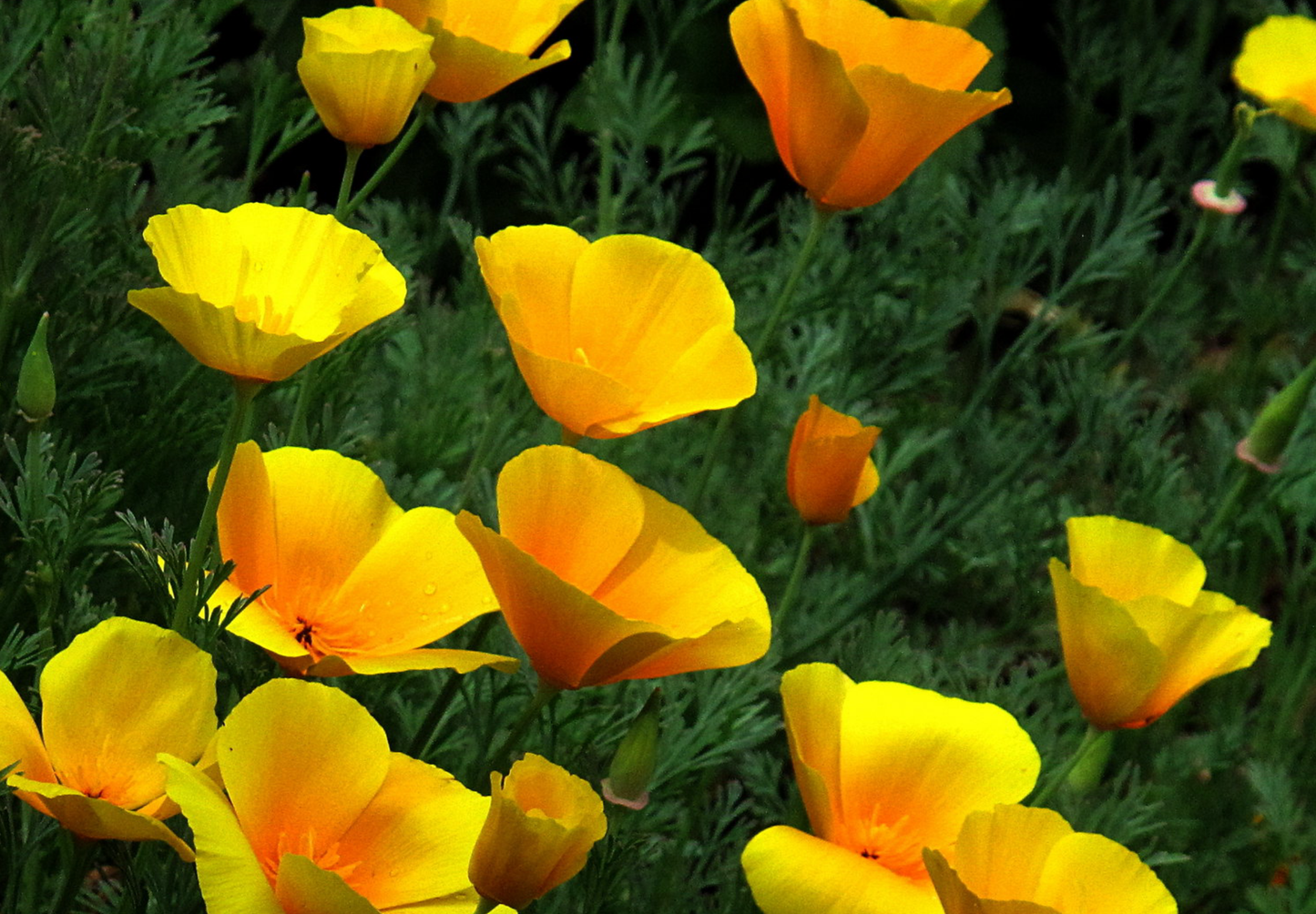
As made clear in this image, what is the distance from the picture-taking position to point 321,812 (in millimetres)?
713

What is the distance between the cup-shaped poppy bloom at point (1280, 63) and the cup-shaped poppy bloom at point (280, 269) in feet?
4.06

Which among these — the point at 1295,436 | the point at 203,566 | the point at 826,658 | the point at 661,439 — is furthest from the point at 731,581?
the point at 1295,436

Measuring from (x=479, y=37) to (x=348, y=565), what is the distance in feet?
1.24

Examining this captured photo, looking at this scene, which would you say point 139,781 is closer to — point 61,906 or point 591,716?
point 61,906

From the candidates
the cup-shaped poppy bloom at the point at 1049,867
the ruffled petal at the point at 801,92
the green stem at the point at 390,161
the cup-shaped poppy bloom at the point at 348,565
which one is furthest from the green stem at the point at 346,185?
the cup-shaped poppy bloom at the point at 1049,867

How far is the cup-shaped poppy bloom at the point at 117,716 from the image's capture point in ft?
2.27

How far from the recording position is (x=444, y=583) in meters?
0.83

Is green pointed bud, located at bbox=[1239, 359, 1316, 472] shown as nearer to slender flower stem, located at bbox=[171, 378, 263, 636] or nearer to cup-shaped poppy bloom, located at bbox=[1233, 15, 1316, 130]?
cup-shaped poppy bloom, located at bbox=[1233, 15, 1316, 130]

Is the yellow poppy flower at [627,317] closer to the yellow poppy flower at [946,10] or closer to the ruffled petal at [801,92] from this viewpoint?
the ruffled petal at [801,92]

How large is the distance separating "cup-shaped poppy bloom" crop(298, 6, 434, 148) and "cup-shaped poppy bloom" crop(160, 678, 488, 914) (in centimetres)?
37

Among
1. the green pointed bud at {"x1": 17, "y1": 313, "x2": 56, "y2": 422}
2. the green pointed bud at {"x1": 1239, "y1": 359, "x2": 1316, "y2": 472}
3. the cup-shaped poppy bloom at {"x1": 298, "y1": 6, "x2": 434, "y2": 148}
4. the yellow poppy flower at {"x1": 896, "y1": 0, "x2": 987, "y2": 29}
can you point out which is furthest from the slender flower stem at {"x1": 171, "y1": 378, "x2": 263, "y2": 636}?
the green pointed bud at {"x1": 1239, "y1": 359, "x2": 1316, "y2": 472}

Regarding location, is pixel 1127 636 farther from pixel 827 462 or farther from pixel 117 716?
pixel 117 716

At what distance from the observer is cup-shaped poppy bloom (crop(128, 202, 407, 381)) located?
2.53 ft

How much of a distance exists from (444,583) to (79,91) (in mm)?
513
